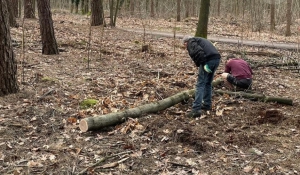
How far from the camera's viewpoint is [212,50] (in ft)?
21.1

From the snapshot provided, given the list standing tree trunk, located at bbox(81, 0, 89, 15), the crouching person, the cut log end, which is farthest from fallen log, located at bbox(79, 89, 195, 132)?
standing tree trunk, located at bbox(81, 0, 89, 15)

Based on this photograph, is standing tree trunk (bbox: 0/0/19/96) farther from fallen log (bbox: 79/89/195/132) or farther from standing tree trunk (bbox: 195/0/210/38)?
standing tree trunk (bbox: 195/0/210/38)

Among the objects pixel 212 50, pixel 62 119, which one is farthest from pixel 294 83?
pixel 62 119

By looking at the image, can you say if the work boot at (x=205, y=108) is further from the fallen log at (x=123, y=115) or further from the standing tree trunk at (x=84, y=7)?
the standing tree trunk at (x=84, y=7)

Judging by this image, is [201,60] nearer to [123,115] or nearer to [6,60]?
[123,115]

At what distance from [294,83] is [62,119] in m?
6.66

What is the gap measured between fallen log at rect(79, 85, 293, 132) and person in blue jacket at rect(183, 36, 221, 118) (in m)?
0.54

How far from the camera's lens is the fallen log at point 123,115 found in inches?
219

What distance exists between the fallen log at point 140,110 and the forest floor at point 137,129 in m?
0.11

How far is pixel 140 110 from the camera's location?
6.29 m

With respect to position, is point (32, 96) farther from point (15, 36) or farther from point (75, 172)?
point (15, 36)

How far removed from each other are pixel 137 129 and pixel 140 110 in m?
0.57

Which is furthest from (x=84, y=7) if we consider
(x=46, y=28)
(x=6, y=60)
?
(x=6, y=60)

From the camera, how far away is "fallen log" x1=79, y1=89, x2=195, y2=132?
557 centimetres
